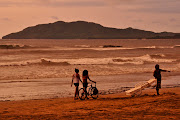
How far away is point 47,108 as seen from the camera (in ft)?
46.4

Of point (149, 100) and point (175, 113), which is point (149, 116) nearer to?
point (175, 113)

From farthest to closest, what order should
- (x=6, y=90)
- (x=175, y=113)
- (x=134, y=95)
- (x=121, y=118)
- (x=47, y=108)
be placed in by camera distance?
(x=6, y=90)
(x=134, y=95)
(x=47, y=108)
(x=175, y=113)
(x=121, y=118)

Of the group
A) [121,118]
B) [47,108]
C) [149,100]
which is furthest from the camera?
[149,100]

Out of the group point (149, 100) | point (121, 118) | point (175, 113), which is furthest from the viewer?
point (149, 100)

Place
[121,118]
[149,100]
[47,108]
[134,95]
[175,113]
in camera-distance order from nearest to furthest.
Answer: [121,118] < [175,113] < [47,108] < [149,100] < [134,95]

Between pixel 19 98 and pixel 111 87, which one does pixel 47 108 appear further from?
pixel 111 87

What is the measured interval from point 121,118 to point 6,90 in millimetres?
11412

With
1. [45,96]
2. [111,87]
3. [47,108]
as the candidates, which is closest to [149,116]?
[47,108]

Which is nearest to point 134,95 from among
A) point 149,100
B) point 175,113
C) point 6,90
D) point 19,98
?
point 149,100

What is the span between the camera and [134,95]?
58.1ft

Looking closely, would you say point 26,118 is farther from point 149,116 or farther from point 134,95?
point 134,95

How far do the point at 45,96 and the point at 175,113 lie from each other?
28.0ft

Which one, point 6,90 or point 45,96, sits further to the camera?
point 6,90

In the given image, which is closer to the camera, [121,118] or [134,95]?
[121,118]
